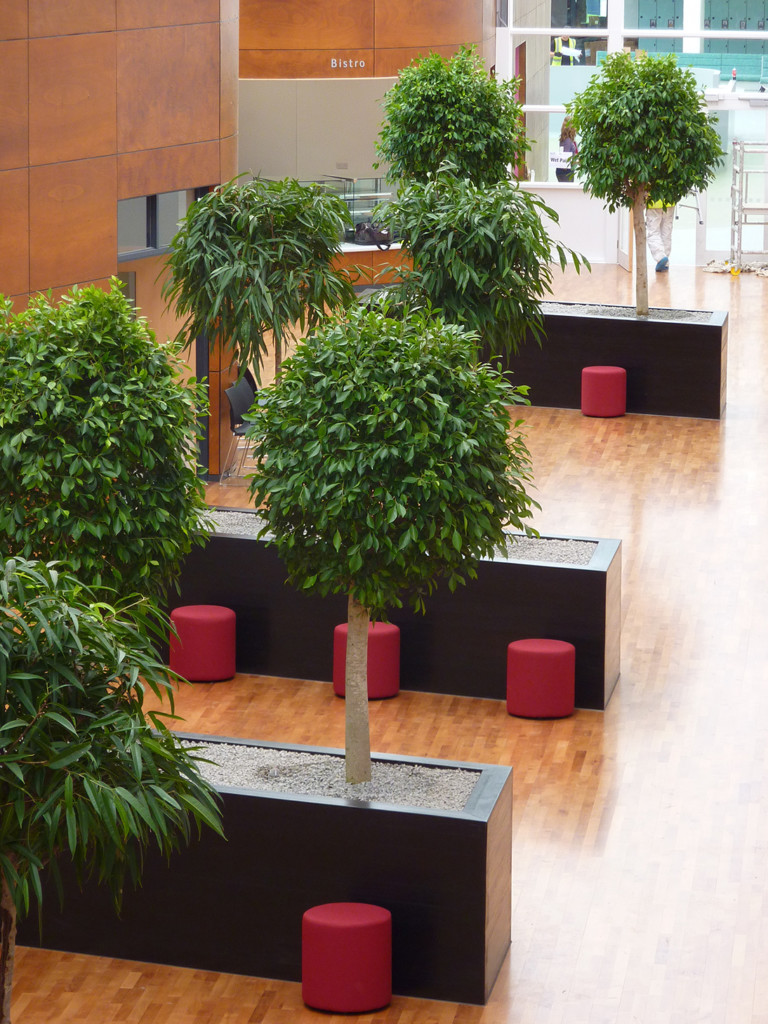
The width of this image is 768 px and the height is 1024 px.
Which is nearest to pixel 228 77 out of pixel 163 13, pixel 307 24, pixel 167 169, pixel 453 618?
pixel 163 13

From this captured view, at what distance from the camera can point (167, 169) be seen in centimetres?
1234

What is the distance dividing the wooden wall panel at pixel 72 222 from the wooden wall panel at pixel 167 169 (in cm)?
18

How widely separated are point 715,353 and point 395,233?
17.9ft

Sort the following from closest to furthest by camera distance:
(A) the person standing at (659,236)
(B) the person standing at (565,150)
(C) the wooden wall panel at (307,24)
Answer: (C) the wooden wall panel at (307,24), (A) the person standing at (659,236), (B) the person standing at (565,150)

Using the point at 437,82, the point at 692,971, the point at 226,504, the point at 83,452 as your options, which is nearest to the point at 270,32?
the point at 437,82

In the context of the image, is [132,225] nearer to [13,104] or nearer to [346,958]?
[13,104]

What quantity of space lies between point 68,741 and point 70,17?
8.24 metres

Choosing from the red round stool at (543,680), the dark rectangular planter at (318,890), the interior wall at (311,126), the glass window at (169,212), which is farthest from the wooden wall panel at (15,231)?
the interior wall at (311,126)

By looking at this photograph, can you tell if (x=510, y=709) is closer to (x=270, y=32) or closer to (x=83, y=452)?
(x=83, y=452)

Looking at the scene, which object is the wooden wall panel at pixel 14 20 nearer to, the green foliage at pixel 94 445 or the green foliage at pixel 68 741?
the green foliage at pixel 94 445

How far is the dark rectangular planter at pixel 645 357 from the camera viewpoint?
15.5m

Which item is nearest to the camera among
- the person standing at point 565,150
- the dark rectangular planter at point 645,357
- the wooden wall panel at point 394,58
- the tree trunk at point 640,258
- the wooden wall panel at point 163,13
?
the wooden wall panel at point 163,13

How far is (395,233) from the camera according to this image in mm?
11039

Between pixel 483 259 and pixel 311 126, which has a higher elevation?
pixel 311 126
